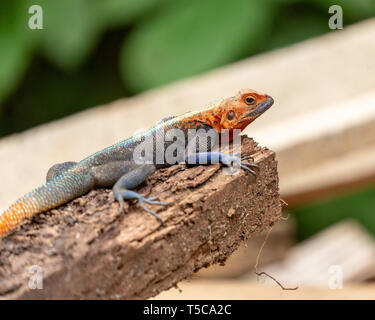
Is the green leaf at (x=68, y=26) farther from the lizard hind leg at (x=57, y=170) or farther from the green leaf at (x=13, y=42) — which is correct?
the lizard hind leg at (x=57, y=170)

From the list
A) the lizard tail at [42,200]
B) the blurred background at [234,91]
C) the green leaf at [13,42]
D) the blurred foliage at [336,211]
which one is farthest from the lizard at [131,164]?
the blurred foliage at [336,211]

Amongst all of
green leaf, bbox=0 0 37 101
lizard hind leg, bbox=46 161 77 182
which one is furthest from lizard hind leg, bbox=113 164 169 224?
green leaf, bbox=0 0 37 101

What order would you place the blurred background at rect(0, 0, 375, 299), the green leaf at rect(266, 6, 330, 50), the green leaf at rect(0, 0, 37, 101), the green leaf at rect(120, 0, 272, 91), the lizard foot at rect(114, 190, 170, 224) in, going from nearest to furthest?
the lizard foot at rect(114, 190, 170, 224)
the blurred background at rect(0, 0, 375, 299)
the green leaf at rect(120, 0, 272, 91)
the green leaf at rect(0, 0, 37, 101)
the green leaf at rect(266, 6, 330, 50)

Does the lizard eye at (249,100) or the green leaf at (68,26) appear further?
the green leaf at (68,26)

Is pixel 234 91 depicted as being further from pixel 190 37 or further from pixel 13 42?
pixel 13 42

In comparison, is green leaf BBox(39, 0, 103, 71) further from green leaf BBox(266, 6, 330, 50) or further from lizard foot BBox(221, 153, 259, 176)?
lizard foot BBox(221, 153, 259, 176)

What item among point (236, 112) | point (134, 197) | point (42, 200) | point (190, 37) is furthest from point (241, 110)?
point (190, 37)

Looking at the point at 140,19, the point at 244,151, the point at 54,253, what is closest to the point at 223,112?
the point at 244,151
